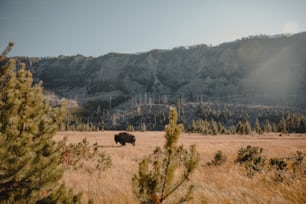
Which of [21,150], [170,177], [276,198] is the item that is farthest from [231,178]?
[21,150]

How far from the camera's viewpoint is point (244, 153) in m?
15.7

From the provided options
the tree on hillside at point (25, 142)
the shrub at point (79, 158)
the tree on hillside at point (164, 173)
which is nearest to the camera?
the tree on hillside at point (164, 173)

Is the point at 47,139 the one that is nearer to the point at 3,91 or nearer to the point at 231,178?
the point at 3,91

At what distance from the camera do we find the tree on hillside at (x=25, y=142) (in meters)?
3.85

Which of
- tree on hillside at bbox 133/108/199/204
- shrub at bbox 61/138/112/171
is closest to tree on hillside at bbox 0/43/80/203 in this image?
tree on hillside at bbox 133/108/199/204

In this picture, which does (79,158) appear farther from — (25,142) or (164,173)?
(164,173)

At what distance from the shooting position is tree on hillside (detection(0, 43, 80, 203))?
3.85m

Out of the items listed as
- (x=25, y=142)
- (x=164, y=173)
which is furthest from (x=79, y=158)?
(x=164, y=173)

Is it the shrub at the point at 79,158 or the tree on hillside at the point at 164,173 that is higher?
the tree on hillside at the point at 164,173

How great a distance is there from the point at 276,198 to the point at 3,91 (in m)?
6.76

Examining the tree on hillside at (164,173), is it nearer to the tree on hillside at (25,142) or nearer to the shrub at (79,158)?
the tree on hillside at (25,142)

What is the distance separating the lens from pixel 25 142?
4.19 m

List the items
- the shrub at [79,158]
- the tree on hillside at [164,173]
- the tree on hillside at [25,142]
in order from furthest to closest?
the shrub at [79,158] < the tree on hillside at [25,142] < the tree on hillside at [164,173]

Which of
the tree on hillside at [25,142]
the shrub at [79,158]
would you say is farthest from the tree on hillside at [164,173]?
the shrub at [79,158]
